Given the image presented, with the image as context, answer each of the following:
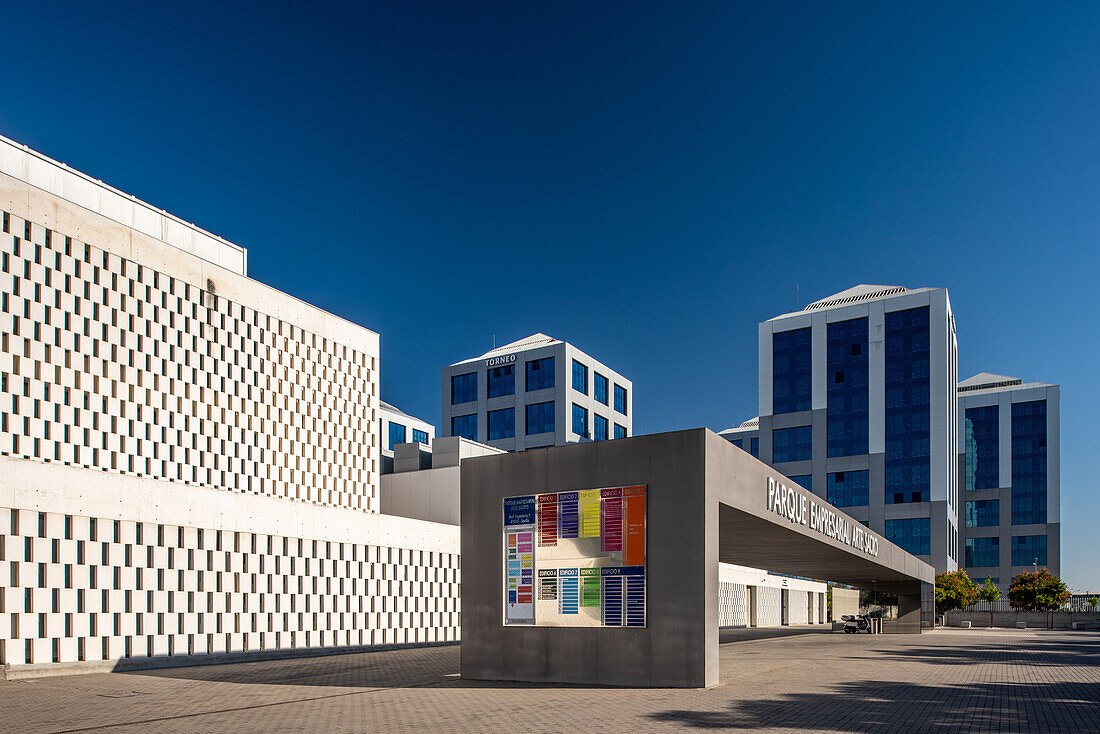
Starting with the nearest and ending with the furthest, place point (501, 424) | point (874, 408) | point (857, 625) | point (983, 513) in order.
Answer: point (857, 625) → point (501, 424) → point (874, 408) → point (983, 513)

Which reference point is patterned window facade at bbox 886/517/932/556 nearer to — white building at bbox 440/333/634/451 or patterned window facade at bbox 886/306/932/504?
patterned window facade at bbox 886/306/932/504

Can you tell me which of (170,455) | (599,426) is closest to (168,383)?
(170,455)

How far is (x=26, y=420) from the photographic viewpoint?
23.4 m

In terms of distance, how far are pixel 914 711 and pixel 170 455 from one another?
73.6ft

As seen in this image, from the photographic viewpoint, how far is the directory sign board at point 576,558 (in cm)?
1666

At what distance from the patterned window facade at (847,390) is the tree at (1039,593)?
19.1 m

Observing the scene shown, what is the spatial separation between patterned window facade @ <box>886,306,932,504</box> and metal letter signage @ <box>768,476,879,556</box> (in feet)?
201

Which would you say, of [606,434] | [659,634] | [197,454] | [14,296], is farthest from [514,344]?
[659,634]

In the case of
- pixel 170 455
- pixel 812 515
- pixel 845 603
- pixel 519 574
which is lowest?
pixel 845 603

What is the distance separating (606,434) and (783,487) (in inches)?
2716

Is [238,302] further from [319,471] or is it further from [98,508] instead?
[98,508]

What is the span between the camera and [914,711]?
1398cm

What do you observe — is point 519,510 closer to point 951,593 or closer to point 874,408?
point 951,593

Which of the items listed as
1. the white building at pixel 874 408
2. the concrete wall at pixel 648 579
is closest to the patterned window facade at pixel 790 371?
the white building at pixel 874 408
